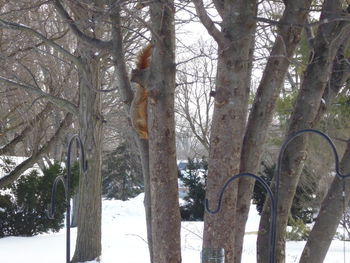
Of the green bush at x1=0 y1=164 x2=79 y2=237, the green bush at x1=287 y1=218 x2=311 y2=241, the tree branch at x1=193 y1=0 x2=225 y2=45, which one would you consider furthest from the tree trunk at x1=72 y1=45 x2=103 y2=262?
the tree branch at x1=193 y1=0 x2=225 y2=45

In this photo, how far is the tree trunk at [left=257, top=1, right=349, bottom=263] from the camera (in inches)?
174

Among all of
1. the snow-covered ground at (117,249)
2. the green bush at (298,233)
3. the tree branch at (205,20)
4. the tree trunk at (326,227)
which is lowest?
the snow-covered ground at (117,249)

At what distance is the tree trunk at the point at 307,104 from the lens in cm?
442

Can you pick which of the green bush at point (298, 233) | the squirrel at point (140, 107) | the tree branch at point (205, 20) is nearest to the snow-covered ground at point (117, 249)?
the green bush at point (298, 233)

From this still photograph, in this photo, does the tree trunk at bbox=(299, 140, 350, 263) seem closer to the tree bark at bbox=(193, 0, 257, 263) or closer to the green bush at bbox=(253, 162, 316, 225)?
the tree bark at bbox=(193, 0, 257, 263)

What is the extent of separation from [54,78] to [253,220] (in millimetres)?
8559

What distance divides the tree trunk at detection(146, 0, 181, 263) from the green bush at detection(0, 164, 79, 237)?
951 cm

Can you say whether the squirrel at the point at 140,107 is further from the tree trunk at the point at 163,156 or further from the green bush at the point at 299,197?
the green bush at the point at 299,197

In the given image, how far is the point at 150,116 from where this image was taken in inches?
165

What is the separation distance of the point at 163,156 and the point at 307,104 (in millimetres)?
1269

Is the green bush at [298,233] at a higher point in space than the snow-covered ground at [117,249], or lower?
higher

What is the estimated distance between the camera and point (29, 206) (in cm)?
1344

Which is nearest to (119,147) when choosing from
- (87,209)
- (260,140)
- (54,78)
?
(54,78)

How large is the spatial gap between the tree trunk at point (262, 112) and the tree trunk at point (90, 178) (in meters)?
5.23
